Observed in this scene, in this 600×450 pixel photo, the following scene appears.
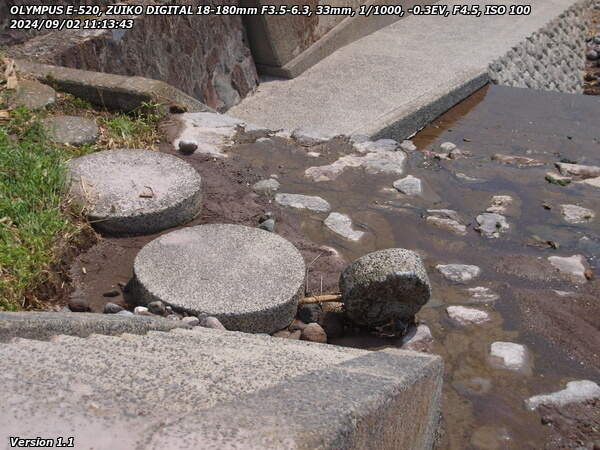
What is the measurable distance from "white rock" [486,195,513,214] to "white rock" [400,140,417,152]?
3.27 feet

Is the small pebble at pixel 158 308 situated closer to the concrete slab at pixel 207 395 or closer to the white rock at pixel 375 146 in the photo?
the concrete slab at pixel 207 395

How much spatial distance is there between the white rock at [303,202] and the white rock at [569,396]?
1810 millimetres

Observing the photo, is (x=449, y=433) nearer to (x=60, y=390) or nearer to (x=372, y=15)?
(x=60, y=390)

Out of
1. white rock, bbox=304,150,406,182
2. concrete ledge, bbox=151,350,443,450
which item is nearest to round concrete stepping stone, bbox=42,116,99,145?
white rock, bbox=304,150,406,182

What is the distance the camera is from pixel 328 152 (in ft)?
16.2

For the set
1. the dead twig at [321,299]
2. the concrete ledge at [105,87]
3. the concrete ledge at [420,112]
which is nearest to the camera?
the dead twig at [321,299]

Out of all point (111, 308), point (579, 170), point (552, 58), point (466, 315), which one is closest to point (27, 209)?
point (111, 308)

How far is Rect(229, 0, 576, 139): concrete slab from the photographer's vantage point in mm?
5988

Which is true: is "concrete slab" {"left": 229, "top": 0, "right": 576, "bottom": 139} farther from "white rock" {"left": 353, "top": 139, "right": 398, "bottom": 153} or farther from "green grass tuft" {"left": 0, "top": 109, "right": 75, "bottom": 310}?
"green grass tuft" {"left": 0, "top": 109, "right": 75, "bottom": 310}

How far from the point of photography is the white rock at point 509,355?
289cm

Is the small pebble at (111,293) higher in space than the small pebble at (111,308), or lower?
lower

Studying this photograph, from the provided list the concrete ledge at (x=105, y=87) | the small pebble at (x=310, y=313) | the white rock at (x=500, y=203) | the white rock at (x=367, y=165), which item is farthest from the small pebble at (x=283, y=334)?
the concrete ledge at (x=105, y=87)

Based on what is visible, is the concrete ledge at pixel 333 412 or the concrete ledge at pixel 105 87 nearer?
the concrete ledge at pixel 333 412

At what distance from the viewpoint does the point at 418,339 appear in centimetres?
301
